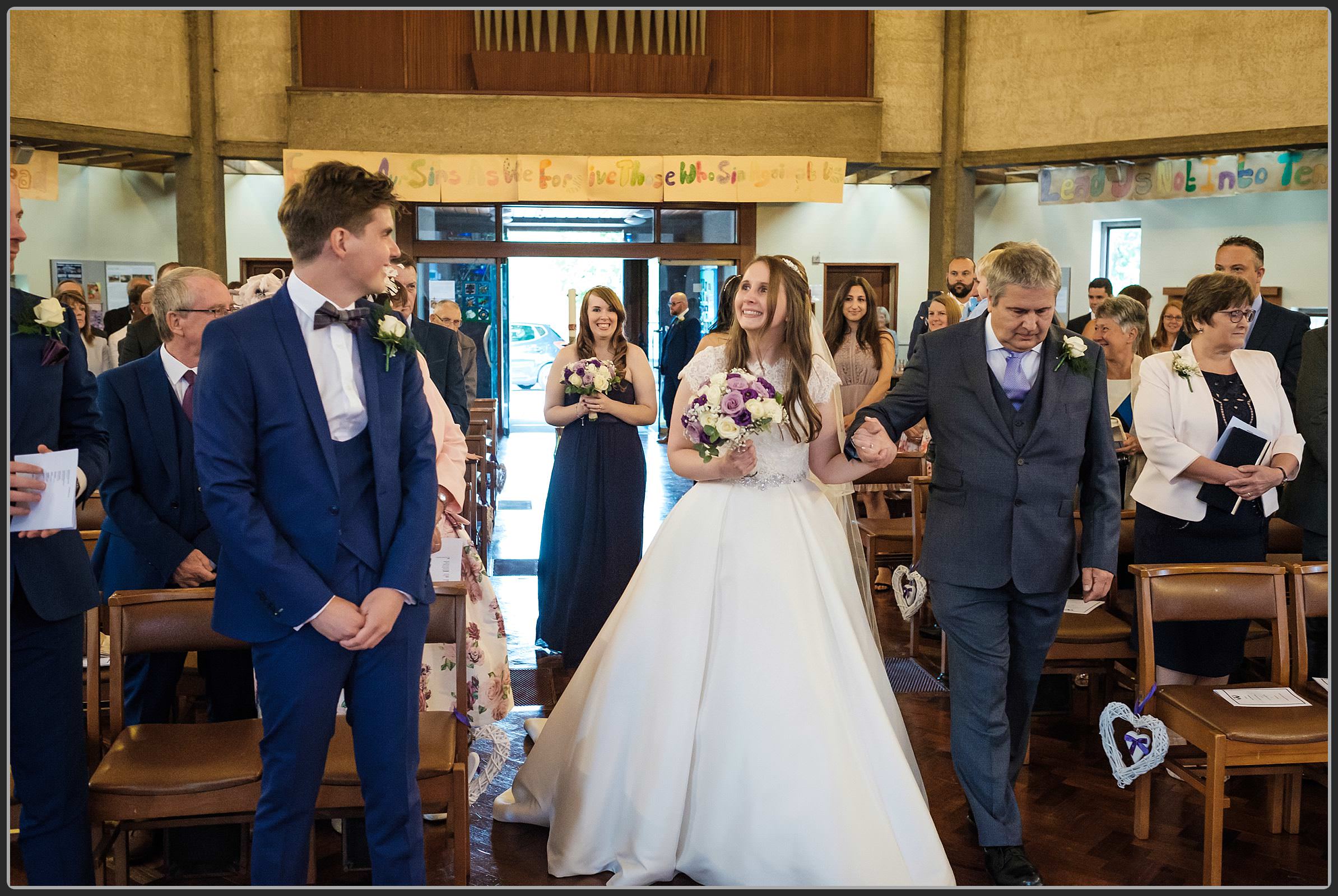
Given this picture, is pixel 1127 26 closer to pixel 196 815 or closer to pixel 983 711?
pixel 983 711

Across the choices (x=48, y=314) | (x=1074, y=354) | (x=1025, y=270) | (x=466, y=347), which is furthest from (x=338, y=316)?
(x=466, y=347)

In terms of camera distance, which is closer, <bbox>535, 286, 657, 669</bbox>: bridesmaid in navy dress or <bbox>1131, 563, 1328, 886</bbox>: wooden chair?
<bbox>1131, 563, 1328, 886</bbox>: wooden chair

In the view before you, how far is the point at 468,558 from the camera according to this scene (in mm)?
3811

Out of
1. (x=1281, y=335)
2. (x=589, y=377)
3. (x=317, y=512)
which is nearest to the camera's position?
(x=317, y=512)

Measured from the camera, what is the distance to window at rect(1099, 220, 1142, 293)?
43.9ft

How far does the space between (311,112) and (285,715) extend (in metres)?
9.83

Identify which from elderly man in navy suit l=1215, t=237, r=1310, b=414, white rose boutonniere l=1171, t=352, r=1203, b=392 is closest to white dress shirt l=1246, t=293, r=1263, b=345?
elderly man in navy suit l=1215, t=237, r=1310, b=414

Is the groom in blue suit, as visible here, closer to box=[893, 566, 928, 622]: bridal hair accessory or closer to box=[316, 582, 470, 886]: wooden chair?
box=[316, 582, 470, 886]: wooden chair

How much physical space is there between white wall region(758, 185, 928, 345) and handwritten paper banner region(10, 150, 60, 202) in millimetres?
8385

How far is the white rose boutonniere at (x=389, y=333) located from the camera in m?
2.40

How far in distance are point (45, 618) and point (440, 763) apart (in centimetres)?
100

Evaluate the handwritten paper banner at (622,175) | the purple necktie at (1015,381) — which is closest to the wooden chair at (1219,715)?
the purple necktie at (1015,381)

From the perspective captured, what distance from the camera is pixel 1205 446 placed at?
13.2 ft

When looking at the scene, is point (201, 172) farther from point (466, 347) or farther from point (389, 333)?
point (389, 333)
